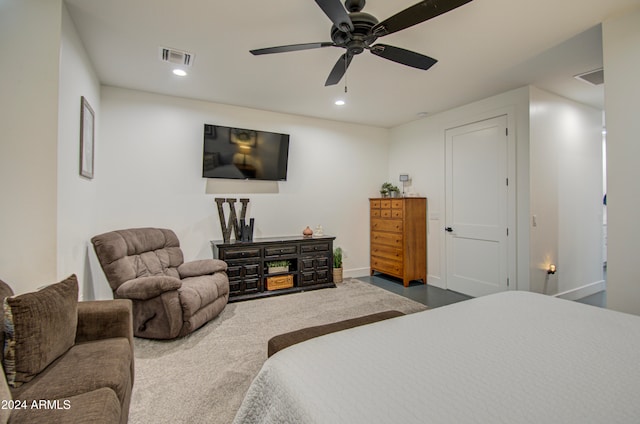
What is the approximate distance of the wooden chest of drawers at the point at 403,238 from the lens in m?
4.55

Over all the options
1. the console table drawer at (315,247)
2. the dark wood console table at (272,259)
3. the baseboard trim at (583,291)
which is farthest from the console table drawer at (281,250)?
the baseboard trim at (583,291)

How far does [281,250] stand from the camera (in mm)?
4047

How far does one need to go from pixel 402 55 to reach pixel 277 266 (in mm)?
2958

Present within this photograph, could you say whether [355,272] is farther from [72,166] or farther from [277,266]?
[72,166]

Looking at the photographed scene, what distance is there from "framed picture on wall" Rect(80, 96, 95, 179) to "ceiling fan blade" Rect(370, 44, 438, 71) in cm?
250

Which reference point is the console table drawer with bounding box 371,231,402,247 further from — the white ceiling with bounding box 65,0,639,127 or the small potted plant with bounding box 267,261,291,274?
the white ceiling with bounding box 65,0,639,127

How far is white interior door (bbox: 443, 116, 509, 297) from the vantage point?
375 centimetres

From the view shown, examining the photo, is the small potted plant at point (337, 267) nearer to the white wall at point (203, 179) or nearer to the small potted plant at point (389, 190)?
the white wall at point (203, 179)

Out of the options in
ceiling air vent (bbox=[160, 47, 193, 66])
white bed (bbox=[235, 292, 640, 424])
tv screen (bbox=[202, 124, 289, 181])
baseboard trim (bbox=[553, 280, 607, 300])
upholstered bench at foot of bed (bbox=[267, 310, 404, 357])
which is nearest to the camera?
white bed (bbox=[235, 292, 640, 424])

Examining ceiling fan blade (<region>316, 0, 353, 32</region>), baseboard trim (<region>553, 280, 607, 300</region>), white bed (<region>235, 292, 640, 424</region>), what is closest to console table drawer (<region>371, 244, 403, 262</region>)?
baseboard trim (<region>553, 280, 607, 300</region>)

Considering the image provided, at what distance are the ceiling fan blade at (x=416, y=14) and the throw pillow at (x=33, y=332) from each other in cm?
236

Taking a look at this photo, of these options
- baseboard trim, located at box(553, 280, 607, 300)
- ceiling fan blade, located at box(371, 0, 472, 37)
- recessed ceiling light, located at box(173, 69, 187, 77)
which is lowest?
baseboard trim, located at box(553, 280, 607, 300)

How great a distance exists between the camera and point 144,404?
180 centimetres

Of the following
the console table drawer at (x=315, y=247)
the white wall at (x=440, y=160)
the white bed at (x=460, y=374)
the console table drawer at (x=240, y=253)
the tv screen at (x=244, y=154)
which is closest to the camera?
the white bed at (x=460, y=374)
